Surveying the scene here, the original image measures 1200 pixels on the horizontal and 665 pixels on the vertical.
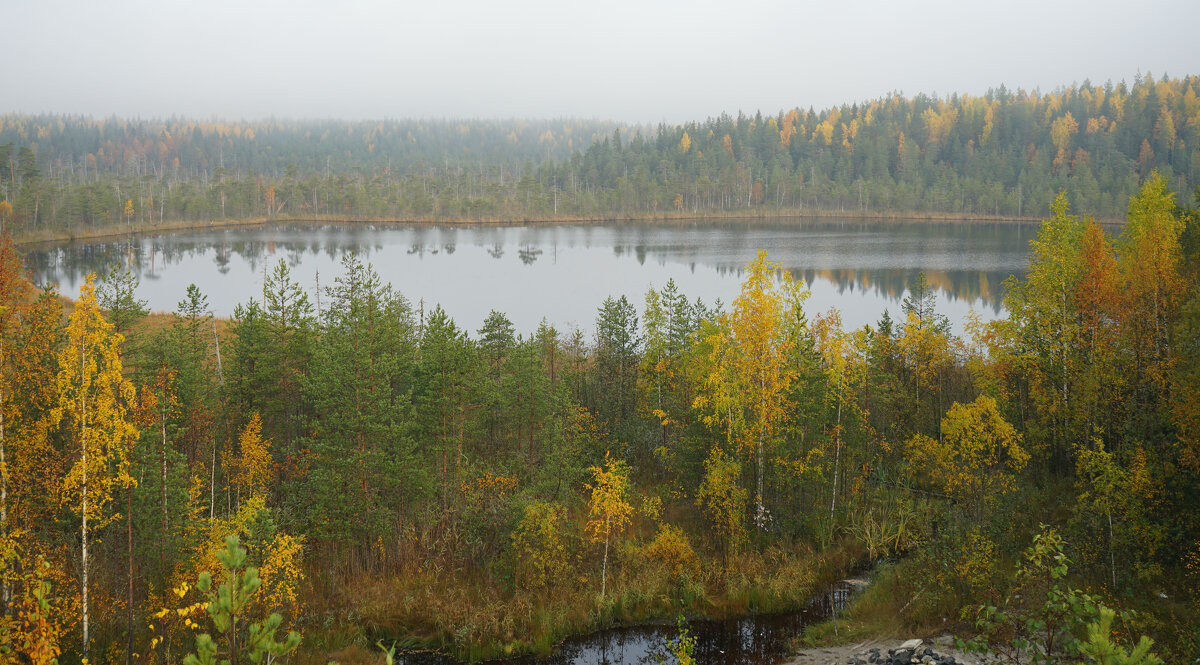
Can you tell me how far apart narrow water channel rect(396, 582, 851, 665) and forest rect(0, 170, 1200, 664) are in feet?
1.79

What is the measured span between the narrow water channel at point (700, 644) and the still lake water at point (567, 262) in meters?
32.6

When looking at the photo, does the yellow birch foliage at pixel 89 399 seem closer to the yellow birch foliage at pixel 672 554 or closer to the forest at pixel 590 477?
the forest at pixel 590 477

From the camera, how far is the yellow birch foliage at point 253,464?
24.6 meters

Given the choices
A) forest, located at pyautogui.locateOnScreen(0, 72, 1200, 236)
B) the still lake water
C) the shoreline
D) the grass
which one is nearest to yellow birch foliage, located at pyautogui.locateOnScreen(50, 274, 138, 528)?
the grass

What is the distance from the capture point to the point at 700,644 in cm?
2081

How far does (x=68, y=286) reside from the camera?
75125 millimetres

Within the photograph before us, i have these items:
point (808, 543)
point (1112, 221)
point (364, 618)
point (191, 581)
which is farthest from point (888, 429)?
point (1112, 221)

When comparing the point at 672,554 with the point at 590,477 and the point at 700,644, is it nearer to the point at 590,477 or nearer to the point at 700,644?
the point at 700,644

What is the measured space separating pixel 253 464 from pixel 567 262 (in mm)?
72257

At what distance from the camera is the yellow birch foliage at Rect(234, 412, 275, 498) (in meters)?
24.6

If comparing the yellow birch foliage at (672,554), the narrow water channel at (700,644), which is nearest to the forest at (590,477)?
the yellow birch foliage at (672,554)

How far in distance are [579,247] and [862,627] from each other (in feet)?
308

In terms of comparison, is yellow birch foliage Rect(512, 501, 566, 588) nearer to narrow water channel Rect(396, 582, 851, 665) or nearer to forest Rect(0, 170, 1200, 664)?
forest Rect(0, 170, 1200, 664)

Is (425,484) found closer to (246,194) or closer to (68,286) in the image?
(68,286)
